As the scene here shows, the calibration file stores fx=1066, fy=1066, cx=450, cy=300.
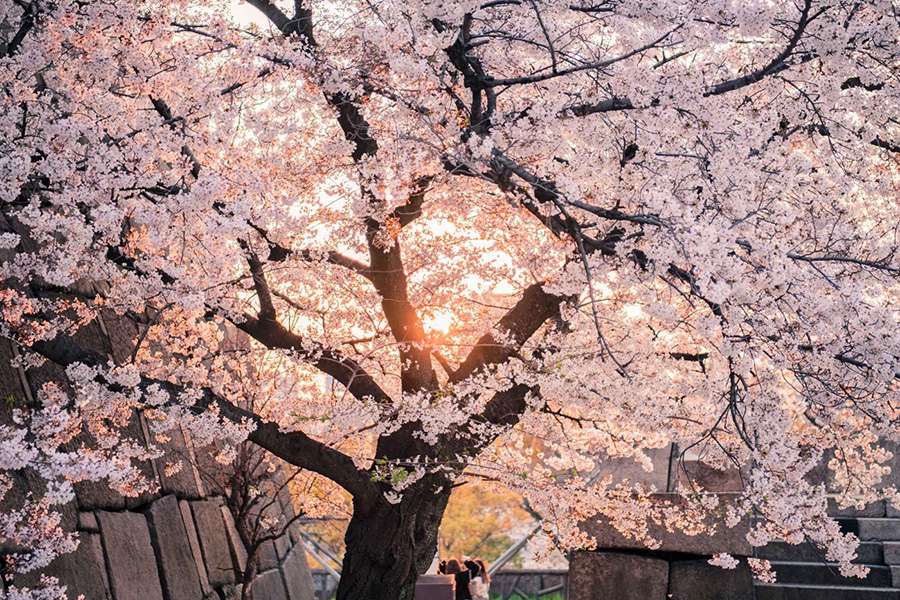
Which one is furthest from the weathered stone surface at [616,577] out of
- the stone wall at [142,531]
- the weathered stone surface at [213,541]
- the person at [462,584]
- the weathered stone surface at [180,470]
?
the weathered stone surface at [180,470]

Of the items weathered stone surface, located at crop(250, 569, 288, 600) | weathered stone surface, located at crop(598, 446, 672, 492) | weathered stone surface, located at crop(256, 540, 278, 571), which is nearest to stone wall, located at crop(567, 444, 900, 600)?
weathered stone surface, located at crop(598, 446, 672, 492)

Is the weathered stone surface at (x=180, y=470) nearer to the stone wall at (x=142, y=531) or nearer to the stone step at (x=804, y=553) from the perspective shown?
the stone wall at (x=142, y=531)

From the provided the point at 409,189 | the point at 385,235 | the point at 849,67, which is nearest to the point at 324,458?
the point at 385,235

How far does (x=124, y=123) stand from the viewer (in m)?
7.74

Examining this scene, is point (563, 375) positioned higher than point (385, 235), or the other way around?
point (385, 235)

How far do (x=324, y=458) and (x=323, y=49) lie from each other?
326cm

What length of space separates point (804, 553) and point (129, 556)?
23.6 feet

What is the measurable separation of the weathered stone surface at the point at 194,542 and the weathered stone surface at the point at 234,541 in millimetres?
851

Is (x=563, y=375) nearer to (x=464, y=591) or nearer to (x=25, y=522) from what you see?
(x=25, y=522)

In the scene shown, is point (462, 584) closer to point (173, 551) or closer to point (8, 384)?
point (173, 551)

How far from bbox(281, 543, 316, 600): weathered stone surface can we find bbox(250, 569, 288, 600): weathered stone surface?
0.76 ft

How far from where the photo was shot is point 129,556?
8.26 meters

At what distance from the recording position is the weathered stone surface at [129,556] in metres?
7.94

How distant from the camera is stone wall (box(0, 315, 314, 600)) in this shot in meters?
7.40
